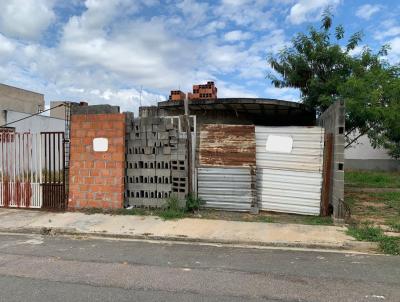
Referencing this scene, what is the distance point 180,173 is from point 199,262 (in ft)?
11.9

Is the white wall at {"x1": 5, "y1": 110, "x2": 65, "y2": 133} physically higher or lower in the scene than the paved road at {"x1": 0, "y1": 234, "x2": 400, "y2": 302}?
higher

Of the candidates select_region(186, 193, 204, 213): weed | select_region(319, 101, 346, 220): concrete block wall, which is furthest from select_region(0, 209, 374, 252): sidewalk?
select_region(186, 193, 204, 213): weed

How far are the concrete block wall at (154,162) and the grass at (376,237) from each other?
3.81 meters

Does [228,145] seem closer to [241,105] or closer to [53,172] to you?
[241,105]

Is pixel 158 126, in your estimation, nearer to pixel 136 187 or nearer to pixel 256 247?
pixel 136 187

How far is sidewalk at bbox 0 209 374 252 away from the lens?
700cm

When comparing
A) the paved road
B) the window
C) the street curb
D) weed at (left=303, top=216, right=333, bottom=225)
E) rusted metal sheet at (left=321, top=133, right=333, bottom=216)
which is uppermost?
the window

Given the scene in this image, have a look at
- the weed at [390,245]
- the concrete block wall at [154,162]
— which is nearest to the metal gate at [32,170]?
the concrete block wall at [154,162]

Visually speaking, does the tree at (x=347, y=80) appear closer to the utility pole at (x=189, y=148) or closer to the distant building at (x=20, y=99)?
the utility pole at (x=189, y=148)

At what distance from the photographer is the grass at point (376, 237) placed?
6633 mm

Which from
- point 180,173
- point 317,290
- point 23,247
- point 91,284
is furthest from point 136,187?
point 317,290

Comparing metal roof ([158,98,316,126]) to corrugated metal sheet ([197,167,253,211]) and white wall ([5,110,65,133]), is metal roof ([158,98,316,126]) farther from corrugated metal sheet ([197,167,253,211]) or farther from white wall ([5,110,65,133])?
white wall ([5,110,65,133])

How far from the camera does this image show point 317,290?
4.72m

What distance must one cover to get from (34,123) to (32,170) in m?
13.3
